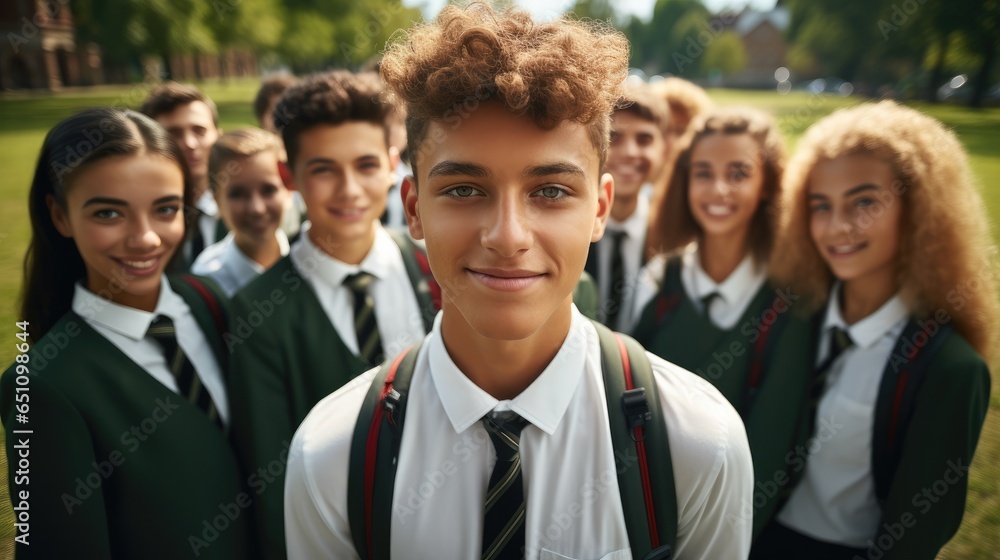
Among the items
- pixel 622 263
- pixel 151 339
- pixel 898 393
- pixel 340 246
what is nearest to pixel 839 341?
pixel 898 393

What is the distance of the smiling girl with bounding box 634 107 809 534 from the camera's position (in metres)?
2.76

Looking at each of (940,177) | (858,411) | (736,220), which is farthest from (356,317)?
(940,177)

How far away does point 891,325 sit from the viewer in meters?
2.55

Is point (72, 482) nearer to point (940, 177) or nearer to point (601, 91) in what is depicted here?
point (601, 91)

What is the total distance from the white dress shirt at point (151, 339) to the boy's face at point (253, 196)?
1.31 m

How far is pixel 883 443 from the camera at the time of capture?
2.43 metres

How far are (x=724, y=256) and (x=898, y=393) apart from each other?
3.81ft

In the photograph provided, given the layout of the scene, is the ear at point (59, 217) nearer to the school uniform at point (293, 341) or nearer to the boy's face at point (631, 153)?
the school uniform at point (293, 341)

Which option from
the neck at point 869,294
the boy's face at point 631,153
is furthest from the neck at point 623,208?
the neck at point 869,294

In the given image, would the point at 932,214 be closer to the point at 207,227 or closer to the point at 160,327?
the point at 160,327

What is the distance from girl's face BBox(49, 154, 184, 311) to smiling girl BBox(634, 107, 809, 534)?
8.20ft

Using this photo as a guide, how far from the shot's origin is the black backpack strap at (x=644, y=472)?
5.39ft

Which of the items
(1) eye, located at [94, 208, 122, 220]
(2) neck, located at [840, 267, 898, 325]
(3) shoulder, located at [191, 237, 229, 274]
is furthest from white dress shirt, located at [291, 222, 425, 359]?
(2) neck, located at [840, 267, 898, 325]

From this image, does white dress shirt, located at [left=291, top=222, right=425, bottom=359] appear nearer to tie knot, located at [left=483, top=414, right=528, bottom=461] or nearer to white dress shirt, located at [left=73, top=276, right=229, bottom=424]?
white dress shirt, located at [left=73, top=276, right=229, bottom=424]
